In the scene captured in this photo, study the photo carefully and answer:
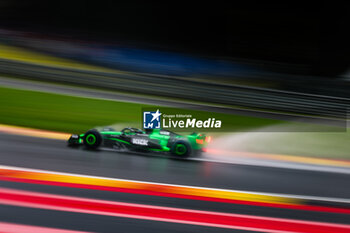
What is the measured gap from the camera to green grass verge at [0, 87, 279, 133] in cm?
753

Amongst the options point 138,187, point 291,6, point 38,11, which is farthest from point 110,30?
point 138,187

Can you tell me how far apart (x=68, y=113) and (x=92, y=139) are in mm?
2204

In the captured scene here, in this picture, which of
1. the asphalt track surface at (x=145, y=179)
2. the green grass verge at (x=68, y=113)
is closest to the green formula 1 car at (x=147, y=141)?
the asphalt track surface at (x=145, y=179)

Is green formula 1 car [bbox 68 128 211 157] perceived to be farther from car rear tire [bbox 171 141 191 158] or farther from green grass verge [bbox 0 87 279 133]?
green grass verge [bbox 0 87 279 133]

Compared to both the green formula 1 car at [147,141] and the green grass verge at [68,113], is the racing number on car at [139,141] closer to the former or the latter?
the green formula 1 car at [147,141]

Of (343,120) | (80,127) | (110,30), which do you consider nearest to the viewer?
(80,127)

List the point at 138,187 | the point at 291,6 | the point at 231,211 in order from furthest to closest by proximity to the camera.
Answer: the point at 291,6, the point at 138,187, the point at 231,211

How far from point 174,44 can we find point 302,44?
15.8 feet

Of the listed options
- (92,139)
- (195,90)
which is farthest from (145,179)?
(195,90)

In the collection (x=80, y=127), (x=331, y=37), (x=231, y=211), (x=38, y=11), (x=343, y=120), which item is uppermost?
(x=38, y=11)

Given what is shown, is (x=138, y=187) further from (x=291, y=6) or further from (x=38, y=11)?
(x=38, y=11)

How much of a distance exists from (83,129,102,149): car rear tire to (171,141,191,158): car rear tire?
1.34 metres

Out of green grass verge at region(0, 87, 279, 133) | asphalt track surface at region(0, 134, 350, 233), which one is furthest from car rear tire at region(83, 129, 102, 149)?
green grass verge at region(0, 87, 279, 133)

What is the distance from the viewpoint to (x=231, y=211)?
4.52m
